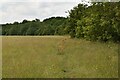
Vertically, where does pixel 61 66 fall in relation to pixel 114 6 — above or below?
below

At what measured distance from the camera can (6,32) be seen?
4719 inches

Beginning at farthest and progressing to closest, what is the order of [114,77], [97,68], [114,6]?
[114,6]
[97,68]
[114,77]

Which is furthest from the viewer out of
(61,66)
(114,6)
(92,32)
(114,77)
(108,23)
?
(92,32)

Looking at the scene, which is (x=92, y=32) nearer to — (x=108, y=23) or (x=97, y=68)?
(x=108, y=23)

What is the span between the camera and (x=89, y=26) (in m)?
36.0

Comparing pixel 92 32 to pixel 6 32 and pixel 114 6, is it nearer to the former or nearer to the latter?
pixel 114 6

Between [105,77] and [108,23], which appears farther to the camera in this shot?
[108,23]

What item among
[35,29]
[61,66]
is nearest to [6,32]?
[35,29]

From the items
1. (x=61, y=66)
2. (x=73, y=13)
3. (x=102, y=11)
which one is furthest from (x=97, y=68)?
(x=73, y=13)

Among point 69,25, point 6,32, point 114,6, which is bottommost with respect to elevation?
point 6,32

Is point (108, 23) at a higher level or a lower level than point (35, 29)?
higher

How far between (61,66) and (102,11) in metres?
17.7

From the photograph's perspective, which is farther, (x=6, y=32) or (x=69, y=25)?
(x=6, y=32)

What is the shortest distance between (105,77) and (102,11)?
67.4 feet
